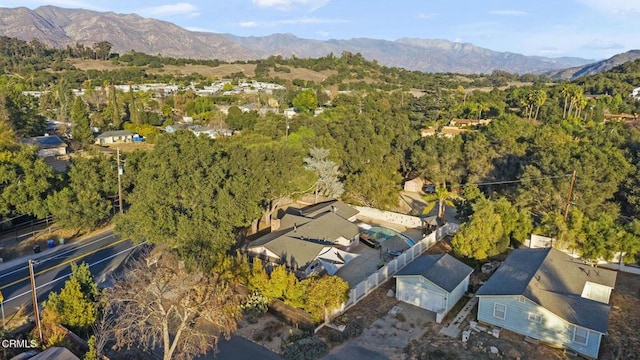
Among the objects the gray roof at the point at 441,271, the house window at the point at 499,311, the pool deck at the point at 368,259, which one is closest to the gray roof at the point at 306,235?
the pool deck at the point at 368,259

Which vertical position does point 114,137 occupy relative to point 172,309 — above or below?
above

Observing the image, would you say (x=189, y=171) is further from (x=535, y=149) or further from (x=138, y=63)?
(x=138, y=63)

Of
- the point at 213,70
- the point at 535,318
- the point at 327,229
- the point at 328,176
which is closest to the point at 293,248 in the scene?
the point at 327,229

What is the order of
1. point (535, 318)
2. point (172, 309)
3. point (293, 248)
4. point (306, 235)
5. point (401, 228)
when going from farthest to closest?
point (401, 228) → point (306, 235) → point (293, 248) → point (172, 309) → point (535, 318)

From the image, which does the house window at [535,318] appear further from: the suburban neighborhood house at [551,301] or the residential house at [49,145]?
the residential house at [49,145]

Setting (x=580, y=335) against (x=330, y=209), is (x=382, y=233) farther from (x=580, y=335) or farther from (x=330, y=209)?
(x=580, y=335)
